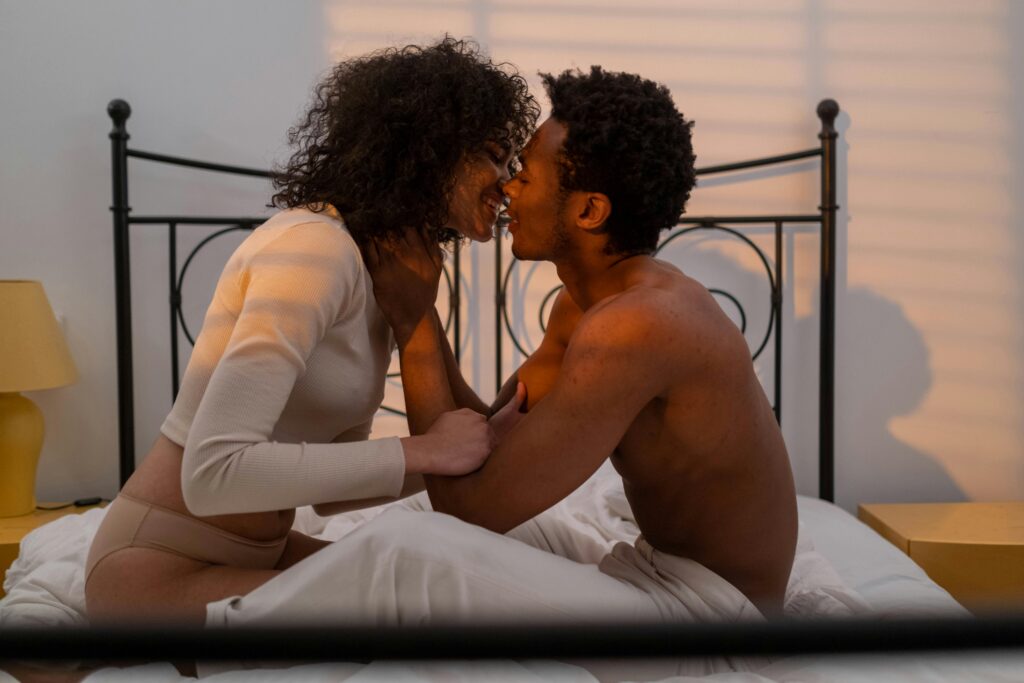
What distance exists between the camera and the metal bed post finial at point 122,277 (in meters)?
2.35

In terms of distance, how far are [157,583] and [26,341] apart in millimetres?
1354

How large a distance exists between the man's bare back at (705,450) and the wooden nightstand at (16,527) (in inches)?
58.4

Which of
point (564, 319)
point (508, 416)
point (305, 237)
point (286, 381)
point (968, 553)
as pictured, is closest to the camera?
point (286, 381)

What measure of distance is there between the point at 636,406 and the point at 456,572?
0.31 meters

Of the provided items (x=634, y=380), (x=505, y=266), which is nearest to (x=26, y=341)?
(x=505, y=266)

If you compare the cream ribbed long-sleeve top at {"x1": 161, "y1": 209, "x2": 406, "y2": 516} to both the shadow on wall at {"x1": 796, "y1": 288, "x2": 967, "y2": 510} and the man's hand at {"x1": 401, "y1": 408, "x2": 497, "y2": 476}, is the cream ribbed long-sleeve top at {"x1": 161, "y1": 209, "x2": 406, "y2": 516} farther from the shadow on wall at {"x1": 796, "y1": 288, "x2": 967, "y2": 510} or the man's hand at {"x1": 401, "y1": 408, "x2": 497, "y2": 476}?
the shadow on wall at {"x1": 796, "y1": 288, "x2": 967, "y2": 510}

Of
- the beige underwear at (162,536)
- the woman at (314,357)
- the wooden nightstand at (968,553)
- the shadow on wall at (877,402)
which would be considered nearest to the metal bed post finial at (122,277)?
the woman at (314,357)

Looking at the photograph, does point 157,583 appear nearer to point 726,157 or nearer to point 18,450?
point 18,450

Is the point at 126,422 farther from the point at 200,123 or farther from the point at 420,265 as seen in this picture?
the point at 420,265

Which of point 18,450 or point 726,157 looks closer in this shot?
point 18,450

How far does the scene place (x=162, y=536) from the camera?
1.20 metres

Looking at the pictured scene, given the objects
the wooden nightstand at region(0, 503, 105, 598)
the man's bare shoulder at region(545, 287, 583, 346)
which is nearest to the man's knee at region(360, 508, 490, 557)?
the man's bare shoulder at region(545, 287, 583, 346)

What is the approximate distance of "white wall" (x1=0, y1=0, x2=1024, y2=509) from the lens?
249cm

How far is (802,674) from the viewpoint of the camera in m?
1.17
